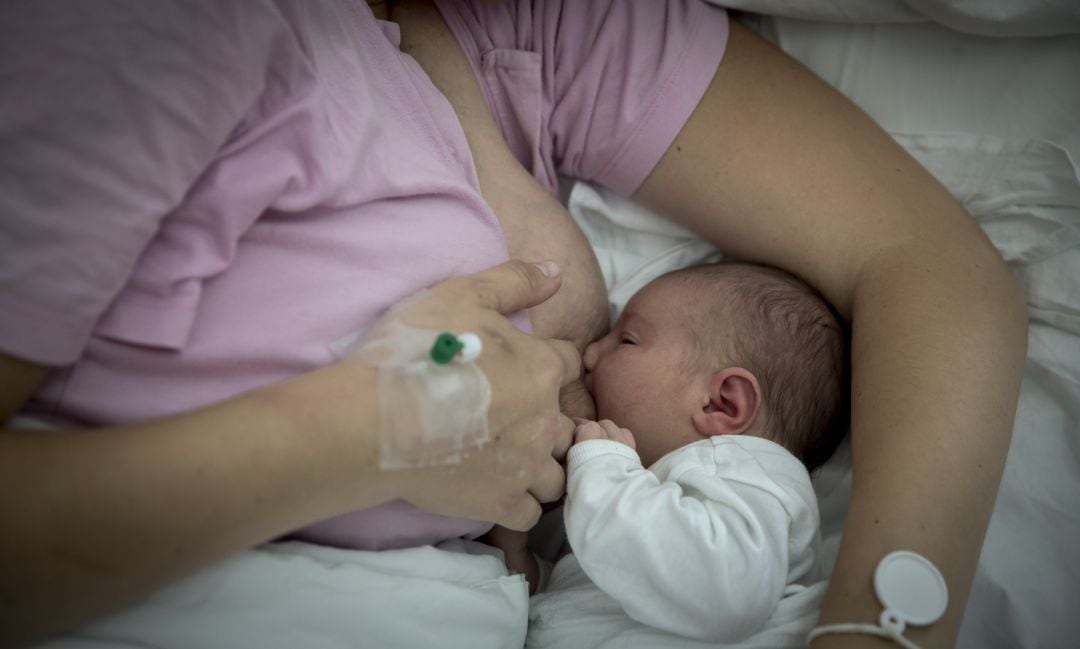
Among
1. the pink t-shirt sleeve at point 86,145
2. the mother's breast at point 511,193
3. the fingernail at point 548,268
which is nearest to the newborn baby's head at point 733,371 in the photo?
the mother's breast at point 511,193

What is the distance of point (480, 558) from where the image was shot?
43.5 inches

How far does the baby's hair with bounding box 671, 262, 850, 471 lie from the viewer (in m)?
1.24

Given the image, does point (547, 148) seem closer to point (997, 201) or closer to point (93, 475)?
point (997, 201)

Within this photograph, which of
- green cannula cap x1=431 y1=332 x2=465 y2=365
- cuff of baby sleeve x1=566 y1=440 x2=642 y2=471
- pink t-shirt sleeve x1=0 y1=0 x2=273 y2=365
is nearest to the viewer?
pink t-shirt sleeve x1=0 y1=0 x2=273 y2=365

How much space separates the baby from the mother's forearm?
0.09m

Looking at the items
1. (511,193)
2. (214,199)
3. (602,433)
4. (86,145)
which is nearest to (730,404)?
(602,433)

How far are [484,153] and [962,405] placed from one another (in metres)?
0.81

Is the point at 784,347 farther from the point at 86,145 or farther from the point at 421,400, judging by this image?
the point at 86,145

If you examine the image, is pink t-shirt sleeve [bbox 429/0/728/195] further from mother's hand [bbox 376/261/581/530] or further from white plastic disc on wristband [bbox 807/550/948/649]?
white plastic disc on wristband [bbox 807/550/948/649]

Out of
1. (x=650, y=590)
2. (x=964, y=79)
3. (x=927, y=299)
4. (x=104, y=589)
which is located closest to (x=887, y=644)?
(x=650, y=590)

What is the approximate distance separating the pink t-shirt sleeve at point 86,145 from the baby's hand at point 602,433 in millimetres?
652

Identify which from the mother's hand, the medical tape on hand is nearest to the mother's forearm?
the mother's hand

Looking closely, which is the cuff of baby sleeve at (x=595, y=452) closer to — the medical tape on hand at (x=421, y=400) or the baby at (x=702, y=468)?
the baby at (x=702, y=468)

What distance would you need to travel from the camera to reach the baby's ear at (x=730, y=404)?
47.5 inches
